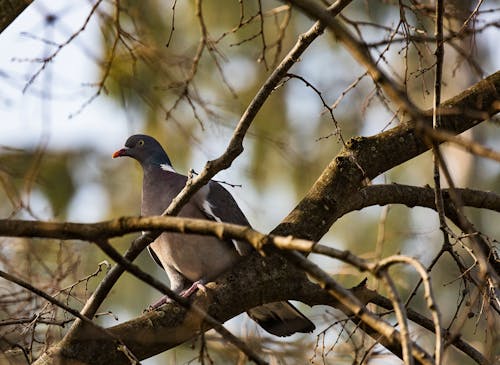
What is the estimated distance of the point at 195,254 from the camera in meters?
4.67

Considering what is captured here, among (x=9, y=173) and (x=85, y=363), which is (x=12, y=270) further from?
(x=85, y=363)

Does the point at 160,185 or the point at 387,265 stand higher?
the point at 160,185

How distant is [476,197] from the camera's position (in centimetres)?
407

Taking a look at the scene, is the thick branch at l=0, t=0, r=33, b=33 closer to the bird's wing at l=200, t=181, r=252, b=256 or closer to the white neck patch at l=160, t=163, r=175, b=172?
the bird's wing at l=200, t=181, r=252, b=256

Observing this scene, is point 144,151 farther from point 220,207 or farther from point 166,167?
point 220,207

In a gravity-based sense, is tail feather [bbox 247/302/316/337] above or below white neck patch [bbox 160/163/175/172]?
below

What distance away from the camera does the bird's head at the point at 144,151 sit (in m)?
5.48

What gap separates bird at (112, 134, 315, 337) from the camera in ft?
14.6

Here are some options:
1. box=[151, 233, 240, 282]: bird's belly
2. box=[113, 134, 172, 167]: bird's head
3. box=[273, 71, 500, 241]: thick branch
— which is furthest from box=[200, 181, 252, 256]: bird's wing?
box=[273, 71, 500, 241]: thick branch

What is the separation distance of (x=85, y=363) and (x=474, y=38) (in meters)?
2.31

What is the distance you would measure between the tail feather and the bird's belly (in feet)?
1.07

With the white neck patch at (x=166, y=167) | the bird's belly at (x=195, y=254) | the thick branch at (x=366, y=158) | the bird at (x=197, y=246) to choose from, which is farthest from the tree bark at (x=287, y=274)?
the white neck patch at (x=166, y=167)

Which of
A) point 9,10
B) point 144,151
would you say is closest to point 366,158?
point 9,10

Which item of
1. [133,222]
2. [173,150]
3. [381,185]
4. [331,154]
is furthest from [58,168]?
[133,222]
